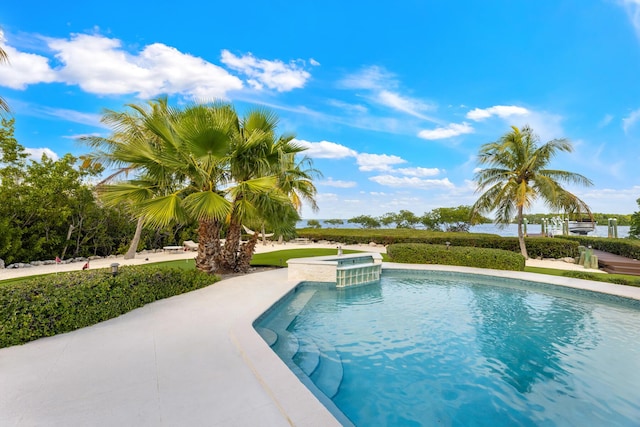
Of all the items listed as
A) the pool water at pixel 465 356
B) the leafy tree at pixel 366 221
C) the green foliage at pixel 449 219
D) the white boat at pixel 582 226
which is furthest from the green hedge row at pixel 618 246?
the leafy tree at pixel 366 221

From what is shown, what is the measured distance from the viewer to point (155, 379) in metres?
3.72

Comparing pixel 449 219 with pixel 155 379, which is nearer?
pixel 155 379

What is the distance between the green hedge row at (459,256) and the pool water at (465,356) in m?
3.55

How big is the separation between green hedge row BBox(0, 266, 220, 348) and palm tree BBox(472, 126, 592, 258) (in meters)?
17.2

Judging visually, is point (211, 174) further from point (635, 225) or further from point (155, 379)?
point (635, 225)

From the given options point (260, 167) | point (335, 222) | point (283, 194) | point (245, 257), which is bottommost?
point (245, 257)

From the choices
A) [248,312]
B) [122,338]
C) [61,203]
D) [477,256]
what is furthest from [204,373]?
[61,203]

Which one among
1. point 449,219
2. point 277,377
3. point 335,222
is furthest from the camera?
point 335,222

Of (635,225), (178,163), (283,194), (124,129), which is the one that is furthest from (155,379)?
(635,225)

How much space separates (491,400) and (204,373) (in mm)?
3785

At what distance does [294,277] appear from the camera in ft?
35.0

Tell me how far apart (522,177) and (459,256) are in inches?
258

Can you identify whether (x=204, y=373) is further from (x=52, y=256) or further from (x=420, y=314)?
(x=52, y=256)

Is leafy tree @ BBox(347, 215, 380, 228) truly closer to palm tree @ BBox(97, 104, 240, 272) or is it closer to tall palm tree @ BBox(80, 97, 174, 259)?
tall palm tree @ BBox(80, 97, 174, 259)
